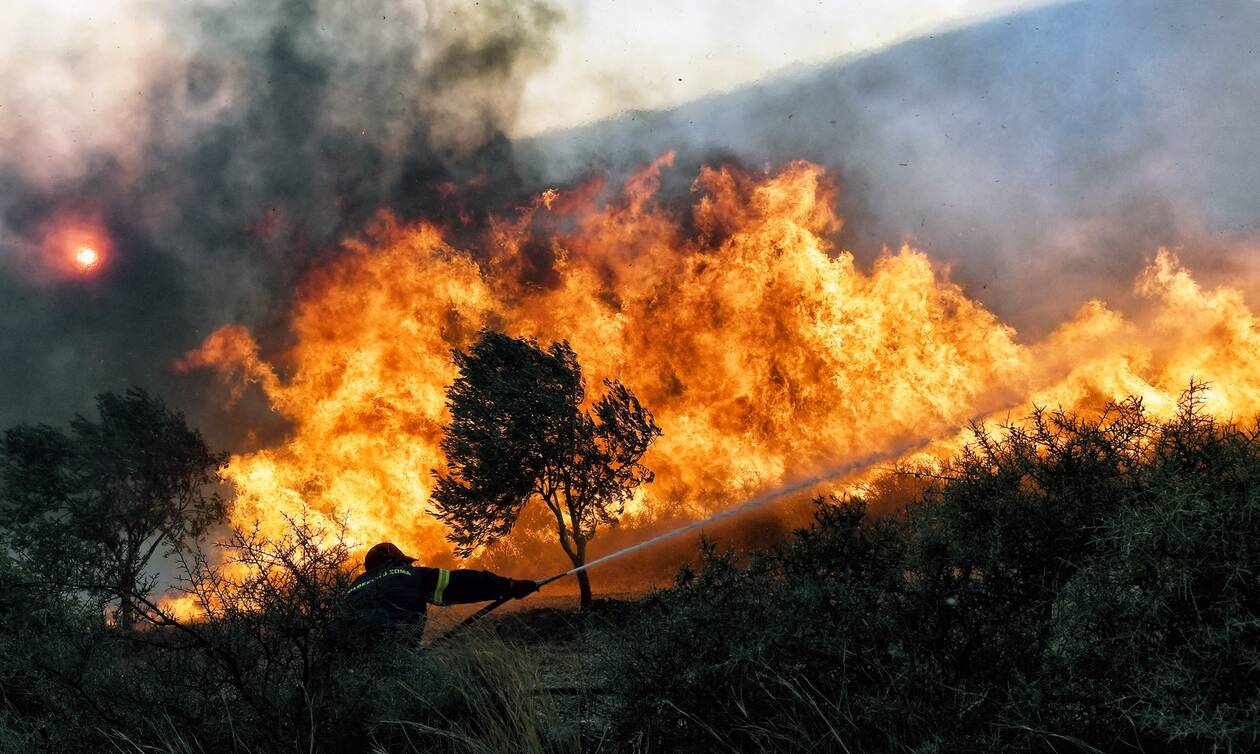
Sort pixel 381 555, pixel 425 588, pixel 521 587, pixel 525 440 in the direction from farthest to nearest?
1. pixel 525 440
2. pixel 381 555
3. pixel 521 587
4. pixel 425 588

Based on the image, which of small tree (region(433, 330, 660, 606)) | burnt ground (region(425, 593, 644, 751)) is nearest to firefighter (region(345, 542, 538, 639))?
burnt ground (region(425, 593, 644, 751))

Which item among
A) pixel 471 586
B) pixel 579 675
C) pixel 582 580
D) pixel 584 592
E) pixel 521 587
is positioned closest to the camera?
pixel 579 675

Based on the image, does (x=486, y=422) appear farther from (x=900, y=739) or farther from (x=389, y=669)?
(x=900, y=739)

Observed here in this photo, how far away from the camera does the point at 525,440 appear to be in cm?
2250

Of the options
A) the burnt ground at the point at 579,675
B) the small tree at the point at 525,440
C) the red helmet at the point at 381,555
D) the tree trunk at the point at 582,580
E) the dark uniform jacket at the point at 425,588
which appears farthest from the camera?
the tree trunk at the point at 582,580

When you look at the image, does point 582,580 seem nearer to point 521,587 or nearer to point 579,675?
point 521,587

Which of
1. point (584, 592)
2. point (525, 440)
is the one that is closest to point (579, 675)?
point (525, 440)

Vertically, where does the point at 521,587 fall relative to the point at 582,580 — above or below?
above

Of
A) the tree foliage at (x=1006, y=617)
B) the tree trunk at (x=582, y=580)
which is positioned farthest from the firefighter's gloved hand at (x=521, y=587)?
the tree trunk at (x=582, y=580)

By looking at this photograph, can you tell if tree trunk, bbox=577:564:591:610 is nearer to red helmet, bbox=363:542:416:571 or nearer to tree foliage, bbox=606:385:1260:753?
red helmet, bbox=363:542:416:571

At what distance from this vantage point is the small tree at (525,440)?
22.4 m

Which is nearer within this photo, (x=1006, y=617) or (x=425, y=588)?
(x=1006, y=617)

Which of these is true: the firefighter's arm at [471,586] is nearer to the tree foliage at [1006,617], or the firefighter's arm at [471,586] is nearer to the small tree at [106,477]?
the tree foliage at [1006,617]

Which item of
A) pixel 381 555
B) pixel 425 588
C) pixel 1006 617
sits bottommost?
pixel 1006 617
